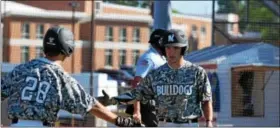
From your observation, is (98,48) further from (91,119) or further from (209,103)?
(209,103)

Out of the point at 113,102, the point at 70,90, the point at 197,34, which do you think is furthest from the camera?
the point at 197,34

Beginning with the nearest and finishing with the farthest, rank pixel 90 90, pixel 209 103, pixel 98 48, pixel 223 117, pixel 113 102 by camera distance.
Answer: pixel 209 103, pixel 113 102, pixel 223 117, pixel 90 90, pixel 98 48

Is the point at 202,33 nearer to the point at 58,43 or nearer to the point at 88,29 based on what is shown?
the point at 88,29

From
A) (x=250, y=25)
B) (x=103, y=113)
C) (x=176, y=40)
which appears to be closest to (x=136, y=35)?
(x=250, y=25)

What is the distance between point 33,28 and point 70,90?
37.7 m

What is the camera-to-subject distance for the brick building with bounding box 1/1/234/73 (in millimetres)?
32969

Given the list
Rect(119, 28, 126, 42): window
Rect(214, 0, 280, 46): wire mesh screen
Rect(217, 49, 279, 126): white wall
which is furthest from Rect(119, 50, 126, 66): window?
Rect(217, 49, 279, 126): white wall

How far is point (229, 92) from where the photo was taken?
1570 centimetres

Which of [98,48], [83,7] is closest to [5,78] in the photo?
[83,7]

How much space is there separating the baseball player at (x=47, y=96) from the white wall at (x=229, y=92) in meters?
10.1

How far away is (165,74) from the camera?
6.42 m

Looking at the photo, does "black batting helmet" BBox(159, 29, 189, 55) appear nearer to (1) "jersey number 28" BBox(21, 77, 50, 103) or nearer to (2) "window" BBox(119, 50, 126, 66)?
(1) "jersey number 28" BBox(21, 77, 50, 103)

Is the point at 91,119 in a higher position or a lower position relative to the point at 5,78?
lower

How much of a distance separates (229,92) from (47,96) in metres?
11.1
